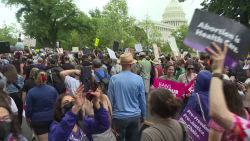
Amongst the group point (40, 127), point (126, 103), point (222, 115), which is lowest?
point (40, 127)

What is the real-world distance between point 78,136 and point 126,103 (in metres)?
1.70

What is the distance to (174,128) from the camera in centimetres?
229

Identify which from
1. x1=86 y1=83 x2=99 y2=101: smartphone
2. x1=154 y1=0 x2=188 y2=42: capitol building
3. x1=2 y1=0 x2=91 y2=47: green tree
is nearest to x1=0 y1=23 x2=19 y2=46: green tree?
x1=2 y1=0 x2=91 y2=47: green tree

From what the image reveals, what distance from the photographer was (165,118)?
2330mm

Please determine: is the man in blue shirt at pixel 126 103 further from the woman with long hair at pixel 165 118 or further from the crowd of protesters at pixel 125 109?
the woman with long hair at pixel 165 118

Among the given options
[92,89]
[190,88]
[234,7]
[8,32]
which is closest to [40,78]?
[92,89]

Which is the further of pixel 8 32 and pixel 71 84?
pixel 8 32

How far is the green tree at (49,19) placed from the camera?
43.2 m

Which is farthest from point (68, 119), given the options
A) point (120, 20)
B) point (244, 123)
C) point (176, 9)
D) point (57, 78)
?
point (176, 9)

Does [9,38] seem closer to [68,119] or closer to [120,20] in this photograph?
[120,20]

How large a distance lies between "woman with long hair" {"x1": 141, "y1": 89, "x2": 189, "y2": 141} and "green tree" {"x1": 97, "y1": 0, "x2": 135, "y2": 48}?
31.9 meters

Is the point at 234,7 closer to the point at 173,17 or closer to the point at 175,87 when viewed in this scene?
the point at 175,87

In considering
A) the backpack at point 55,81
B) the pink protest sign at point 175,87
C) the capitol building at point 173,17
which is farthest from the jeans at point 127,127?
the capitol building at point 173,17

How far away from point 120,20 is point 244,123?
36.3m
